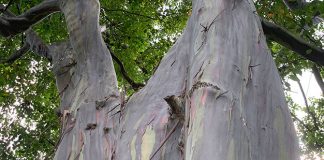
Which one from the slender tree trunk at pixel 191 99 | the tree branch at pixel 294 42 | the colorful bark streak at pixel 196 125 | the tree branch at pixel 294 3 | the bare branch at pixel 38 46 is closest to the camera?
the colorful bark streak at pixel 196 125

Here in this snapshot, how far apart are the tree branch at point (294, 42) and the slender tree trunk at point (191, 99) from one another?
1.76 feet

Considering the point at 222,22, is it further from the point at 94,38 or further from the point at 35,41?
the point at 35,41

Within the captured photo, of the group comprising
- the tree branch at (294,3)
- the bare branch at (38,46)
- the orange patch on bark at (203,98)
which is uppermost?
the tree branch at (294,3)

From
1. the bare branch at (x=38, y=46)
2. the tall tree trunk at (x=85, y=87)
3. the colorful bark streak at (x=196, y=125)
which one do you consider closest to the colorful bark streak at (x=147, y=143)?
the tall tree trunk at (x=85, y=87)

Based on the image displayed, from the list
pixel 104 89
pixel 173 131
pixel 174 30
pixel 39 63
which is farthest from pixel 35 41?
pixel 174 30

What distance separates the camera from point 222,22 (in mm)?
2832

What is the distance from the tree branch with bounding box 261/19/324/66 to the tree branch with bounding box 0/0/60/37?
7.60 feet

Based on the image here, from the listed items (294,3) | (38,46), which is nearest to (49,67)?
(38,46)

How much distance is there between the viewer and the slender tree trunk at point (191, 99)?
2.15 meters

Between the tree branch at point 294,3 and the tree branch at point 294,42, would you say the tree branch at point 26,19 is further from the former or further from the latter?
the tree branch at point 294,3

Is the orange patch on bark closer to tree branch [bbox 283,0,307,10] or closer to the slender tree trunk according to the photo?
the slender tree trunk

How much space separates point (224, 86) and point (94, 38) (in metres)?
2.21

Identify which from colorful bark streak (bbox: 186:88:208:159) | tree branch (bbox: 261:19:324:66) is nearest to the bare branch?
tree branch (bbox: 261:19:324:66)

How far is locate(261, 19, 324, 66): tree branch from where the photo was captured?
12.3ft
